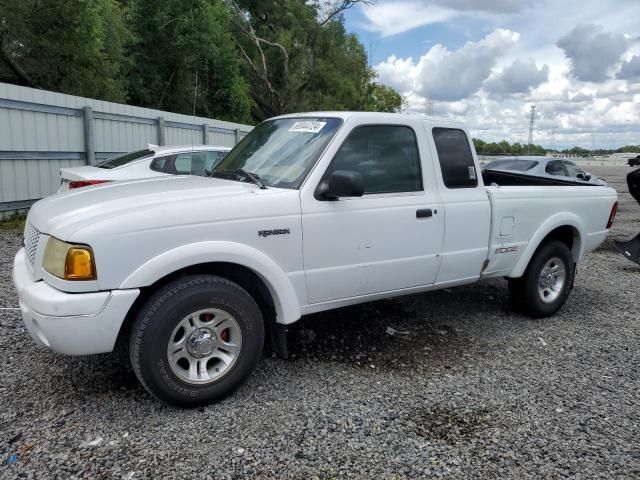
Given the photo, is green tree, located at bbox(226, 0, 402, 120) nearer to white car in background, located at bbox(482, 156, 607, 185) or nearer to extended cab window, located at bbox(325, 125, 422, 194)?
white car in background, located at bbox(482, 156, 607, 185)

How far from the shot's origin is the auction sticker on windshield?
4.09 m

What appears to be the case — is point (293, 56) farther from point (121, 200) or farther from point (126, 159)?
point (121, 200)

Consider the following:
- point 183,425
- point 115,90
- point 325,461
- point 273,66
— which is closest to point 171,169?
point 183,425

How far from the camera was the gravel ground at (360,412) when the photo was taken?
2.88 meters

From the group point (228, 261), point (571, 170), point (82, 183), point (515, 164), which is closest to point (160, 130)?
point (82, 183)

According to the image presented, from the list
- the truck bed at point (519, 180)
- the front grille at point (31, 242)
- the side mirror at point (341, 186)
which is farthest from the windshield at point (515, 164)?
the front grille at point (31, 242)

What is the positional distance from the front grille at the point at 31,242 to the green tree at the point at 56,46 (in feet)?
48.1

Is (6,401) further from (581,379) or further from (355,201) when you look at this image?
(581,379)

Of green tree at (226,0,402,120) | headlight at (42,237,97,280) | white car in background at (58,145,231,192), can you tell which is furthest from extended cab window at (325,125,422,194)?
green tree at (226,0,402,120)

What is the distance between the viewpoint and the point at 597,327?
5.32 m

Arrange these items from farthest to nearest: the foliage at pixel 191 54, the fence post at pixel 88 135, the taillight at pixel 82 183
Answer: the foliage at pixel 191 54
the fence post at pixel 88 135
the taillight at pixel 82 183

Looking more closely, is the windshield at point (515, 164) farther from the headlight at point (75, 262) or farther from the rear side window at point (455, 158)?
the headlight at point (75, 262)

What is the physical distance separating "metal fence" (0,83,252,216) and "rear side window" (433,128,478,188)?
26.3 feet

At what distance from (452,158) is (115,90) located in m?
17.2
